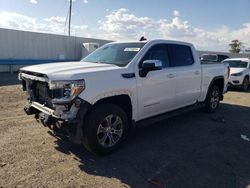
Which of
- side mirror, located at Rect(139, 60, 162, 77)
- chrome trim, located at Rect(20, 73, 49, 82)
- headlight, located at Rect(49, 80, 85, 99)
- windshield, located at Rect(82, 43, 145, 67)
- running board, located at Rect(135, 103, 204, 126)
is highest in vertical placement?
windshield, located at Rect(82, 43, 145, 67)

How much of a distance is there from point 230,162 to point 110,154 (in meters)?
2.01

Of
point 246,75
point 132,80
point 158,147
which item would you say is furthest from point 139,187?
point 246,75

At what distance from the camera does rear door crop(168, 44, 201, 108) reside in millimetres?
5934

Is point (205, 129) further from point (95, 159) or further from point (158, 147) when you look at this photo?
point (95, 159)

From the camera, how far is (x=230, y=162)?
4480 mm

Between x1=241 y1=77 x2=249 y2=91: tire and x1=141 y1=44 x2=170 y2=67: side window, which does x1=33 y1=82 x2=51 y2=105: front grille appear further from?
x1=241 y1=77 x2=249 y2=91: tire

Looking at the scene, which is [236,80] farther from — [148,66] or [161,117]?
[148,66]

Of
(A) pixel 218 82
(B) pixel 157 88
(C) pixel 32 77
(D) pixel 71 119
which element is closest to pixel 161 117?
(B) pixel 157 88

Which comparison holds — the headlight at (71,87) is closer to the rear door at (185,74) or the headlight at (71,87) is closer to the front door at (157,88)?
the front door at (157,88)

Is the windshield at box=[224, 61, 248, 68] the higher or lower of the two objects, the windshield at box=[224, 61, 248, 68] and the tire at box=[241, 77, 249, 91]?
the higher

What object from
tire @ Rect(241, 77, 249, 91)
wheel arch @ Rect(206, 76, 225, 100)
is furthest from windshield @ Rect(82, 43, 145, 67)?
tire @ Rect(241, 77, 249, 91)

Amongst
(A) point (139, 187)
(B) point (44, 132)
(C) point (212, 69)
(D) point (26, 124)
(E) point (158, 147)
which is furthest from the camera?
(C) point (212, 69)

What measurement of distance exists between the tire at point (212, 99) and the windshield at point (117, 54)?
3.26 metres

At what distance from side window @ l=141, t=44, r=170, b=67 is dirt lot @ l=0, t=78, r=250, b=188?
1.59m
